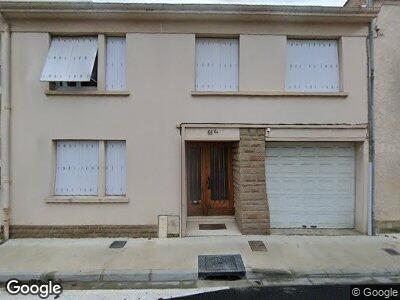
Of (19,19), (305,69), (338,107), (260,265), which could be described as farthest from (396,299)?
(19,19)

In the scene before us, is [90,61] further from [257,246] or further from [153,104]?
[257,246]

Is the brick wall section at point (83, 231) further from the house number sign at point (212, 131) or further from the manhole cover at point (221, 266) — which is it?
the house number sign at point (212, 131)

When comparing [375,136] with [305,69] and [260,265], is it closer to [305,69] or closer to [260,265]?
[305,69]

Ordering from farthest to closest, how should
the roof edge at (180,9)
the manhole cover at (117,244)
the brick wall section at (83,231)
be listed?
the brick wall section at (83,231)
the roof edge at (180,9)
the manhole cover at (117,244)

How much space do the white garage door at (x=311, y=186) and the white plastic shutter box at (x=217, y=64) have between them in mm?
2149

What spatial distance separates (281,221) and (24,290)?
6.13 metres

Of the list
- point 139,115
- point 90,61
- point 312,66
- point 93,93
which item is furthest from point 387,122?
point 90,61

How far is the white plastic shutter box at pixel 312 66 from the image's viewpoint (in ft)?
26.0

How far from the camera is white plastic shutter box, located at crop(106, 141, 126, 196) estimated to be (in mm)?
7723

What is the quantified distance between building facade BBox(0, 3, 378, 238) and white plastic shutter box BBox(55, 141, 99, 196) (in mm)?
26

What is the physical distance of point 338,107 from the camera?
7.72 metres

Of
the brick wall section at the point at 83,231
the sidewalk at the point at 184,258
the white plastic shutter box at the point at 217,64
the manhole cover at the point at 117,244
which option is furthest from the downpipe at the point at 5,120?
the white plastic shutter box at the point at 217,64

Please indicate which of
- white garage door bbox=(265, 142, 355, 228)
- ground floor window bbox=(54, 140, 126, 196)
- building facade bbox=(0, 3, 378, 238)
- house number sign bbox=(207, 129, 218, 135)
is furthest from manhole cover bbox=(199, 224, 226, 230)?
house number sign bbox=(207, 129, 218, 135)

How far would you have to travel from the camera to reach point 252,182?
7664 mm
